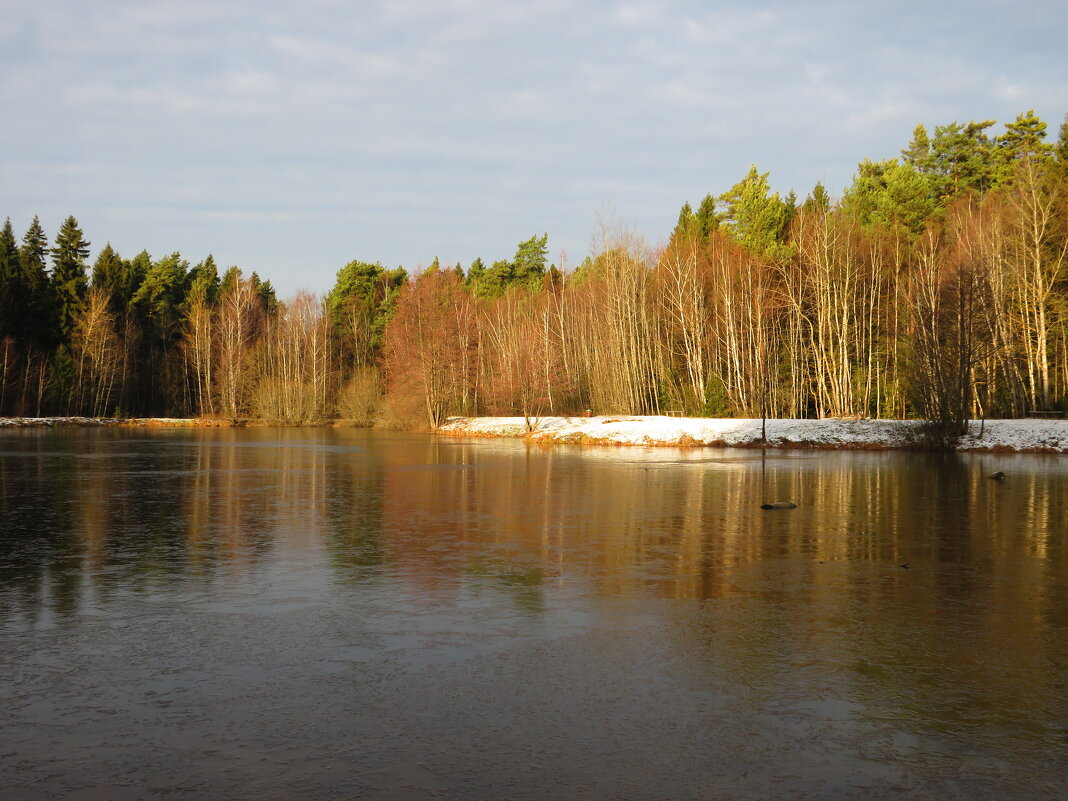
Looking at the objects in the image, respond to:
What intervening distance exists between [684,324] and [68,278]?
66.0m

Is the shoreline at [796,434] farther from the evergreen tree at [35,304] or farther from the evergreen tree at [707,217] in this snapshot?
the evergreen tree at [35,304]

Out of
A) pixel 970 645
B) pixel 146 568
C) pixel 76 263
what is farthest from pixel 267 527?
pixel 76 263

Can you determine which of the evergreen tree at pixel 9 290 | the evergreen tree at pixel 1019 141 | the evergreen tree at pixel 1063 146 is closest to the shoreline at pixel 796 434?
the evergreen tree at pixel 1063 146

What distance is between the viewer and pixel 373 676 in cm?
683

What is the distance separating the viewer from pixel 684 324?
5559 centimetres

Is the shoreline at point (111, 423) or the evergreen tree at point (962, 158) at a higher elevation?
the evergreen tree at point (962, 158)

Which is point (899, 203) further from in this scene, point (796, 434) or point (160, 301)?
point (160, 301)

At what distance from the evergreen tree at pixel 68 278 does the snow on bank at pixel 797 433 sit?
189ft

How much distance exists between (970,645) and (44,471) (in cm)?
2734

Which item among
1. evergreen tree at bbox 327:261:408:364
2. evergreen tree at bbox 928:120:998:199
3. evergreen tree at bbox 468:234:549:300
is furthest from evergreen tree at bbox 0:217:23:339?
evergreen tree at bbox 928:120:998:199

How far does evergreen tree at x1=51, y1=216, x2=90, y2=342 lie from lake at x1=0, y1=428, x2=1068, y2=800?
77536 millimetres

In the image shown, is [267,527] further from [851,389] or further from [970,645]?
[851,389]

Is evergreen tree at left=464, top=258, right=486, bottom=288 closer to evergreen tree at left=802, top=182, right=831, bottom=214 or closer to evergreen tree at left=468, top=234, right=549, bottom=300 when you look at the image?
evergreen tree at left=468, top=234, right=549, bottom=300

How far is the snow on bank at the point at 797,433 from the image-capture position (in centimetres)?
3741
